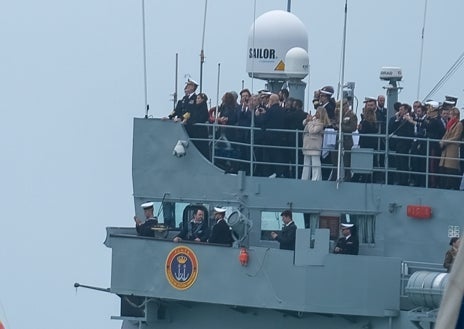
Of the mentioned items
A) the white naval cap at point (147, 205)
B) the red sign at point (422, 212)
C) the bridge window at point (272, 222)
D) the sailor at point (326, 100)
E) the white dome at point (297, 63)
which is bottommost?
the bridge window at point (272, 222)

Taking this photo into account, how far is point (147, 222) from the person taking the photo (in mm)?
17750

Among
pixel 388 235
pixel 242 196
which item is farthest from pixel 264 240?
pixel 388 235

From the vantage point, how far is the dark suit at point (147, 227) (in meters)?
17.7

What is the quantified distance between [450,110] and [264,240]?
3.36 m

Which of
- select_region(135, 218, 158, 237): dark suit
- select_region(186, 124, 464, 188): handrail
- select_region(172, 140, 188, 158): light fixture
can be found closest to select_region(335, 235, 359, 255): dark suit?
select_region(186, 124, 464, 188): handrail

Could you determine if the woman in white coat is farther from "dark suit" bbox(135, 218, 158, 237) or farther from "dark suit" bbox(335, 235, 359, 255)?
"dark suit" bbox(135, 218, 158, 237)

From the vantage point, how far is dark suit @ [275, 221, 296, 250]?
1662 cm

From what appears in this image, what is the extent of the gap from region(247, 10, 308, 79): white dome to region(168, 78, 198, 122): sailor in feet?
9.26

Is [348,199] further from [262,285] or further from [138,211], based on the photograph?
[138,211]

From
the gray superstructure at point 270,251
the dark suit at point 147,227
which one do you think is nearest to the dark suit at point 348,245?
the gray superstructure at point 270,251

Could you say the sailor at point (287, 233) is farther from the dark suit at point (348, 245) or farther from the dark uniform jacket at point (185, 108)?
the dark uniform jacket at point (185, 108)

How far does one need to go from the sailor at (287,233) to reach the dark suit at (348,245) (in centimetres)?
64

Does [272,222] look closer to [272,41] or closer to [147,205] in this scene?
[147,205]

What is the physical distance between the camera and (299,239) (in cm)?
1619
